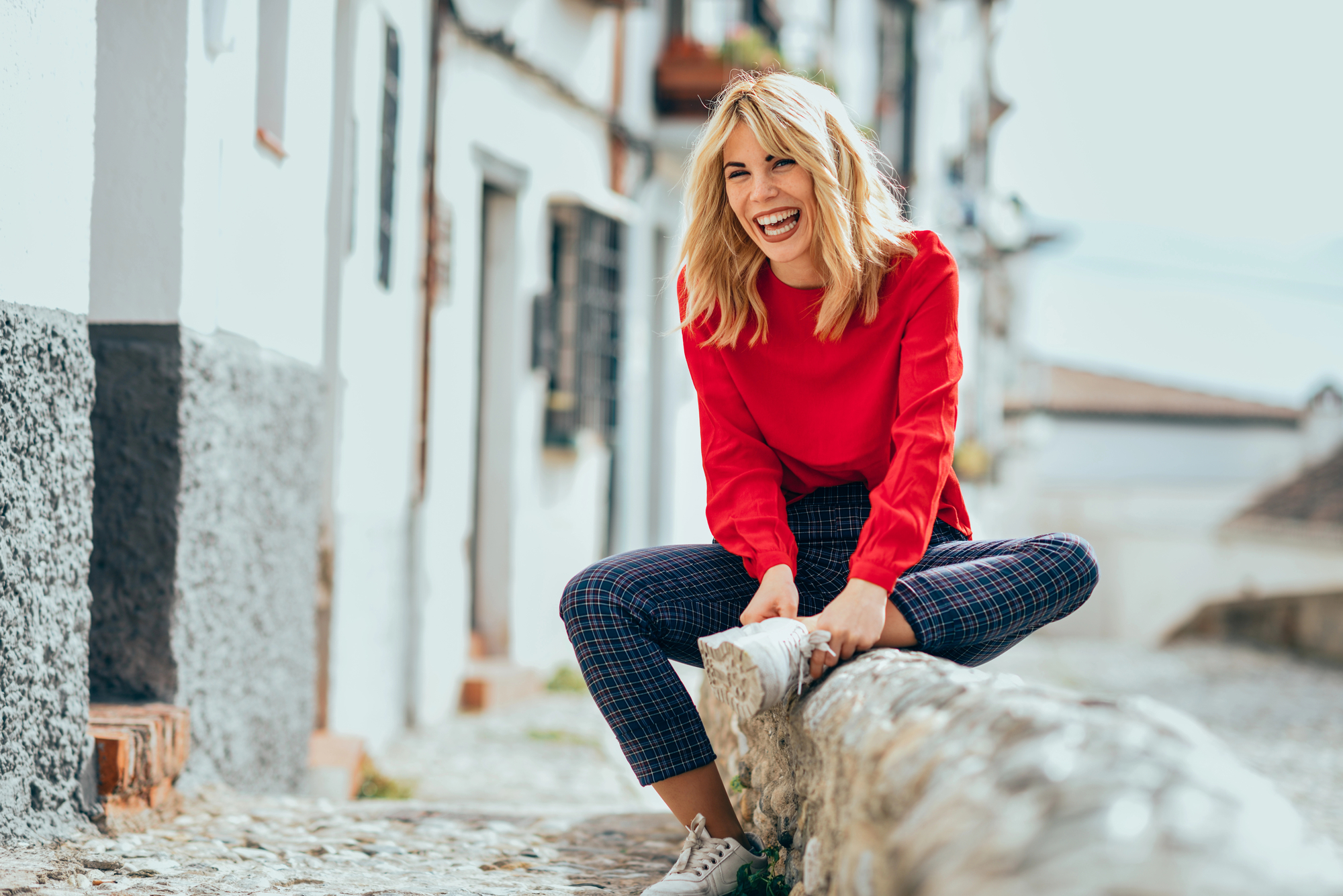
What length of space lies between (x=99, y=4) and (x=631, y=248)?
18.6 ft

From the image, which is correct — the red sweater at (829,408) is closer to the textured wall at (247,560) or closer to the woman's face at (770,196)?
the woman's face at (770,196)

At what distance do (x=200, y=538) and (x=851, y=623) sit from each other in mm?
1816

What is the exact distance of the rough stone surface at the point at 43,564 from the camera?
2336 mm

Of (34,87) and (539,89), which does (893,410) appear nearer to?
(34,87)

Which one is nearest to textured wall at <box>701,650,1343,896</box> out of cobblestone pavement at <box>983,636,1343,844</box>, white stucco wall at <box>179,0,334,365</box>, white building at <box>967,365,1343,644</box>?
white stucco wall at <box>179,0,334,365</box>

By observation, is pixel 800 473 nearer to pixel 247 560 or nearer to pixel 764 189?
pixel 764 189

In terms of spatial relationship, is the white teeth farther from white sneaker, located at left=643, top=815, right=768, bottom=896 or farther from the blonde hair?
white sneaker, located at left=643, top=815, right=768, bottom=896

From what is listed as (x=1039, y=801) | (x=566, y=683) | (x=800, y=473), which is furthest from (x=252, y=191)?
(x=566, y=683)

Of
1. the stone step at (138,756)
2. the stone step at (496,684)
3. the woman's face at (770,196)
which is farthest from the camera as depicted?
the stone step at (496,684)

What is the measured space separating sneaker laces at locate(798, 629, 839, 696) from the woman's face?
77 centimetres

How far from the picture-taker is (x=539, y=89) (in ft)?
23.1

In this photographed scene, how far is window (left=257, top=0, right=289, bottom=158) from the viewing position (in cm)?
363

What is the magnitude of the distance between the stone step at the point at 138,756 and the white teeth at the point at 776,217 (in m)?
1.73

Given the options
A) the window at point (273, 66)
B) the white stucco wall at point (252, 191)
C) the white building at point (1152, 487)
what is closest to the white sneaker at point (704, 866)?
the white stucco wall at point (252, 191)
